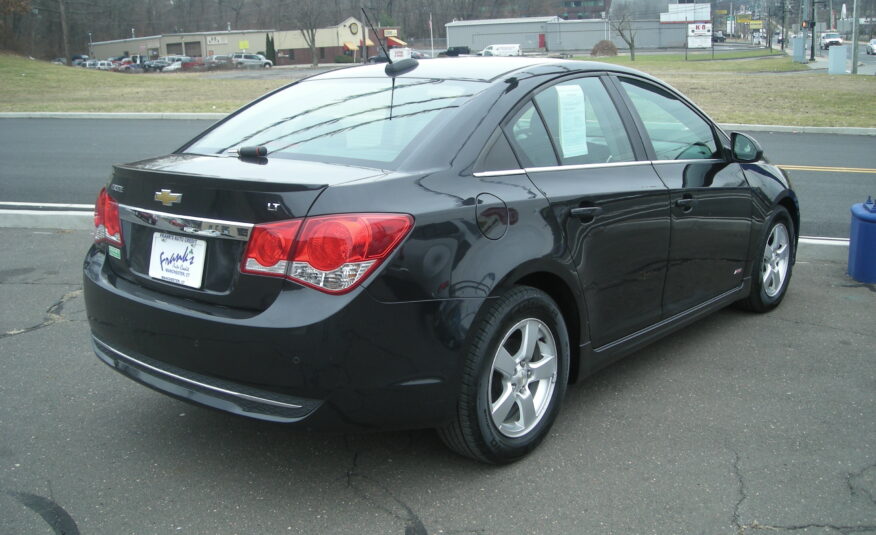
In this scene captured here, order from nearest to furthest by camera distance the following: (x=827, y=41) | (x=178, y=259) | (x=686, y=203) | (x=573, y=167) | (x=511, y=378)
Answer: (x=178, y=259)
(x=511, y=378)
(x=573, y=167)
(x=686, y=203)
(x=827, y=41)

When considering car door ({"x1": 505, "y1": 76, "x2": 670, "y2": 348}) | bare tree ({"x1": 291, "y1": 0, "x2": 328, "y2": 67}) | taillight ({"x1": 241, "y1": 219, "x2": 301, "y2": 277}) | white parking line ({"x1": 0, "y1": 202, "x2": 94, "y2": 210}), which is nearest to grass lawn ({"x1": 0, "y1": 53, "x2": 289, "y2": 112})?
white parking line ({"x1": 0, "y1": 202, "x2": 94, "y2": 210})

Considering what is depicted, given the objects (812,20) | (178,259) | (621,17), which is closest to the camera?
(178,259)

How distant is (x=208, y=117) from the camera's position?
65.0 feet

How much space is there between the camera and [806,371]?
4.52m

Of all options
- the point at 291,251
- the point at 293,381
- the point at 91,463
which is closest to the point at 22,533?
the point at 91,463

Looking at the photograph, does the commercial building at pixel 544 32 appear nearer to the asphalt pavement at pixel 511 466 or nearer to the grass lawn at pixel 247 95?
the grass lawn at pixel 247 95

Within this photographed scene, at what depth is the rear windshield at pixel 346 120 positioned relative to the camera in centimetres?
347

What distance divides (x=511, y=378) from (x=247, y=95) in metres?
24.5

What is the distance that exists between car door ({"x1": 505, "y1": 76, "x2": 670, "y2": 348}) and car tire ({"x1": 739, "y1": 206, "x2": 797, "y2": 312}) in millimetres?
1365

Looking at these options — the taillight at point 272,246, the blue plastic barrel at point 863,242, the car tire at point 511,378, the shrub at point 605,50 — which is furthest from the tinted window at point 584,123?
the shrub at point 605,50

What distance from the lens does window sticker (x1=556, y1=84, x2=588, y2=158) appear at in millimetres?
3856

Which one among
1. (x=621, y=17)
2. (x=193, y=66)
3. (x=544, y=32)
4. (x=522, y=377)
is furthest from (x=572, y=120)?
(x=544, y=32)

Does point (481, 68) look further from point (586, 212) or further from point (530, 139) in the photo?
point (586, 212)

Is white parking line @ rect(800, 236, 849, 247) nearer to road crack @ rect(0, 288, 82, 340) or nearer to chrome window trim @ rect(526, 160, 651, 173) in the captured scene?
chrome window trim @ rect(526, 160, 651, 173)
